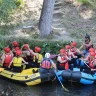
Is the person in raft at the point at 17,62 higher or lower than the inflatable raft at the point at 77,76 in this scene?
higher

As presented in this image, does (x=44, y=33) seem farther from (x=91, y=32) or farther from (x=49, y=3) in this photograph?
(x=91, y=32)

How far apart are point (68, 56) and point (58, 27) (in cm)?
385

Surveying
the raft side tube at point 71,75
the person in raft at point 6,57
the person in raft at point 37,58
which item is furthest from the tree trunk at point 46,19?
the raft side tube at point 71,75

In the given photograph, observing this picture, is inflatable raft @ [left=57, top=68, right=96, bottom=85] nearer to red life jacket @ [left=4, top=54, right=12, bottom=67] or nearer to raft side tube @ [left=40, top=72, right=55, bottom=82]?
raft side tube @ [left=40, top=72, right=55, bottom=82]

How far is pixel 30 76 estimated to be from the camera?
11078 mm

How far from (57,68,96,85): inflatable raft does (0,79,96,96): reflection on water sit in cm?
24

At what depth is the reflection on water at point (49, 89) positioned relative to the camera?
34.9 ft

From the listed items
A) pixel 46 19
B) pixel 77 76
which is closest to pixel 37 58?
pixel 77 76

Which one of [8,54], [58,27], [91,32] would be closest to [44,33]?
[58,27]

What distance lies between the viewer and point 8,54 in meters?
11.7

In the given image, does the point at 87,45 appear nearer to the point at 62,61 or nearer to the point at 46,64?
the point at 62,61

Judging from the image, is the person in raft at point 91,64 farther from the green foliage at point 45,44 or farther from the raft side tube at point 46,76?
the green foliage at point 45,44

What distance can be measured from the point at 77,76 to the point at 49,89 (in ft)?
3.34

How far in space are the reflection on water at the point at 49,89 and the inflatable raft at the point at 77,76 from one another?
24cm
